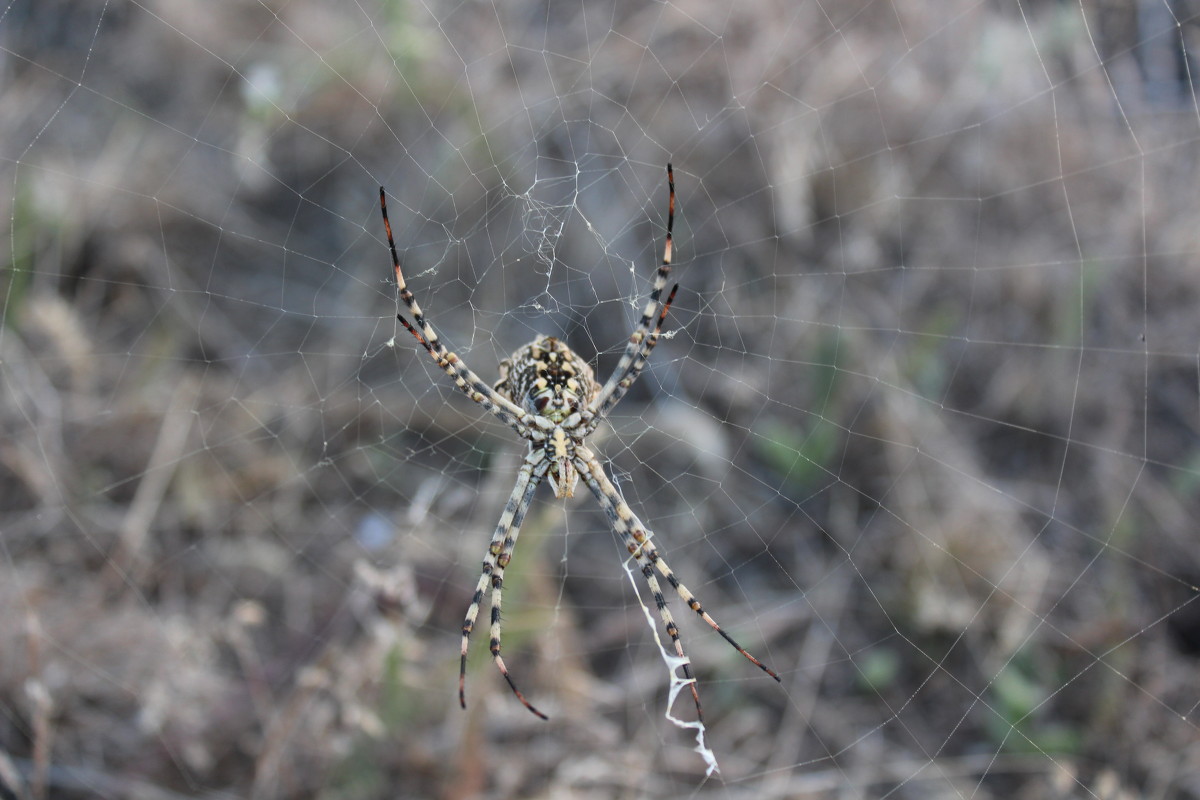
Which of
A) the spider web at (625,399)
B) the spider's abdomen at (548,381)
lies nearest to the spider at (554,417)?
the spider's abdomen at (548,381)

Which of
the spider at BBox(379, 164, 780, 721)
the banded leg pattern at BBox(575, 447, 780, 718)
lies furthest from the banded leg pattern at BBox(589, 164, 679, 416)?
the banded leg pattern at BBox(575, 447, 780, 718)

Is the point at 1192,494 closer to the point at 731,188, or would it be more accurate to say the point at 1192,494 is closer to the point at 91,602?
the point at 731,188

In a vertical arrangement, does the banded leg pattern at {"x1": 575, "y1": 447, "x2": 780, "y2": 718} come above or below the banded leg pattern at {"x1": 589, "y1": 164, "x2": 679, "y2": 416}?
below

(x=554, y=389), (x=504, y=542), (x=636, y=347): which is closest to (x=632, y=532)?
(x=504, y=542)

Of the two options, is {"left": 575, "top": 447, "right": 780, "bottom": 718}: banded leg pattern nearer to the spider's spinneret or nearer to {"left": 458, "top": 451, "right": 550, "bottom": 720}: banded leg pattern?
the spider's spinneret

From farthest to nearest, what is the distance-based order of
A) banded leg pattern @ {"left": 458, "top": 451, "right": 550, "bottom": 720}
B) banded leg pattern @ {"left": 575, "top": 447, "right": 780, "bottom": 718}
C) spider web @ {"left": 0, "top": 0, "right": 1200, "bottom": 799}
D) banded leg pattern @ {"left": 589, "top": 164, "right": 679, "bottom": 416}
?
spider web @ {"left": 0, "top": 0, "right": 1200, "bottom": 799} → banded leg pattern @ {"left": 575, "top": 447, "right": 780, "bottom": 718} → banded leg pattern @ {"left": 458, "top": 451, "right": 550, "bottom": 720} → banded leg pattern @ {"left": 589, "top": 164, "right": 679, "bottom": 416}

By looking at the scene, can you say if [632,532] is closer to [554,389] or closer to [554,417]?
[554,417]
